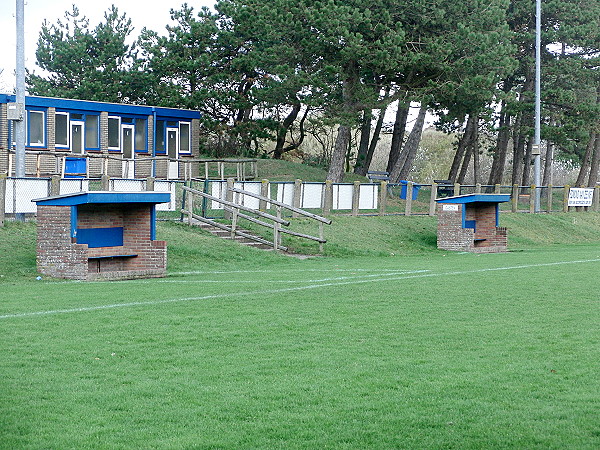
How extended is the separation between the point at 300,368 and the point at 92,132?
110ft

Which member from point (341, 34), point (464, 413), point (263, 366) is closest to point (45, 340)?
point (263, 366)

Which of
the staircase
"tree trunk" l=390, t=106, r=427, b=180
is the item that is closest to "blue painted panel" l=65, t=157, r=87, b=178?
the staircase

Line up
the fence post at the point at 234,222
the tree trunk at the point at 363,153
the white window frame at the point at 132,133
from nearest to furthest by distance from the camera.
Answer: the fence post at the point at 234,222
the white window frame at the point at 132,133
the tree trunk at the point at 363,153

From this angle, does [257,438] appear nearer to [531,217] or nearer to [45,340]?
[45,340]

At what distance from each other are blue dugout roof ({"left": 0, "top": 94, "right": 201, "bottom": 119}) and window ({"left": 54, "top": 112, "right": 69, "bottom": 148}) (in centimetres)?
35

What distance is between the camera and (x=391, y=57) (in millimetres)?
35719

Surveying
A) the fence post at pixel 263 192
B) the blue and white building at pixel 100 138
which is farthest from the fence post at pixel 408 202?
the blue and white building at pixel 100 138

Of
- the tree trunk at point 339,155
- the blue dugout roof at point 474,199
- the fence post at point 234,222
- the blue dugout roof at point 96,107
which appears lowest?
the fence post at point 234,222

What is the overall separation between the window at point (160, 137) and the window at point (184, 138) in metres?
1.17

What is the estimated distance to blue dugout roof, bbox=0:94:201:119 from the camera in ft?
121

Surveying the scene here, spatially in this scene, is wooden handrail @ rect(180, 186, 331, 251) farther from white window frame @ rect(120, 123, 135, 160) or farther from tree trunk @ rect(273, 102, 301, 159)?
tree trunk @ rect(273, 102, 301, 159)

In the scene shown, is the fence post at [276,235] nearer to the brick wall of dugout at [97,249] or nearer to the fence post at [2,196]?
the brick wall of dugout at [97,249]

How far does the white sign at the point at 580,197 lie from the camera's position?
42.7 metres

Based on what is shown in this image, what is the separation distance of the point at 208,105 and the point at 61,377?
146 feet
